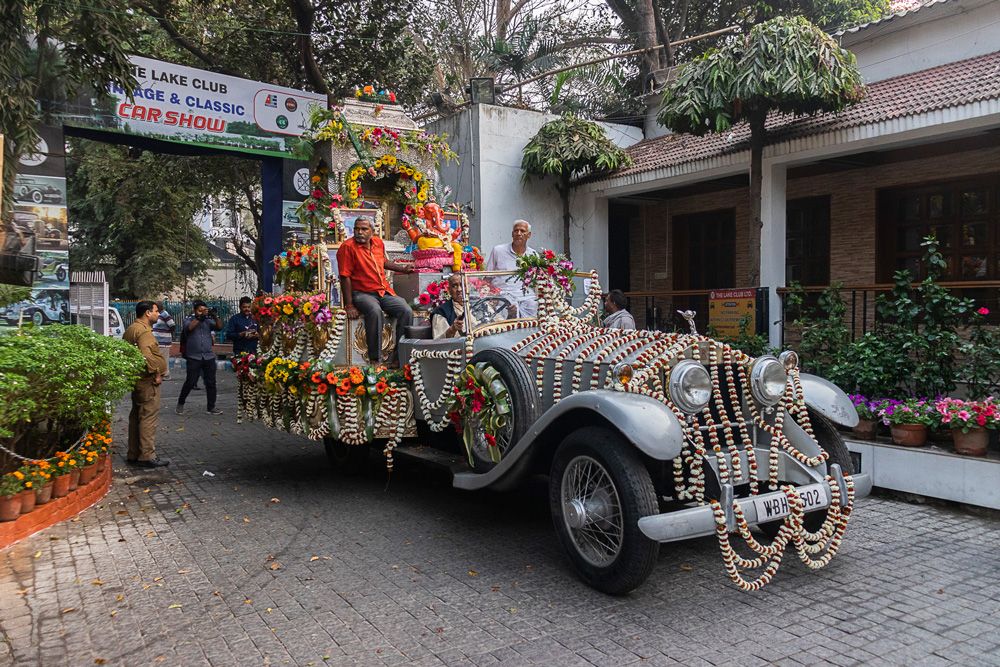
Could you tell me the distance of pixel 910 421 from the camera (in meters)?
6.35

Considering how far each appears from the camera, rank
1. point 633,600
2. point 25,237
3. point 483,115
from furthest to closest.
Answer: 1. point 483,115
2. point 25,237
3. point 633,600

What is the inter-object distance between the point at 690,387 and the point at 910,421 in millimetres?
3222

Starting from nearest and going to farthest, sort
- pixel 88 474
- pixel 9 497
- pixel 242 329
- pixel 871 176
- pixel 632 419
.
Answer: pixel 632 419 → pixel 9 497 → pixel 88 474 → pixel 871 176 → pixel 242 329

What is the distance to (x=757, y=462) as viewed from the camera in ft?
14.4

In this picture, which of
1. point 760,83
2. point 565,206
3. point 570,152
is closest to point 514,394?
point 760,83

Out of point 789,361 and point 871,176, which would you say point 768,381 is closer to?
point 789,361

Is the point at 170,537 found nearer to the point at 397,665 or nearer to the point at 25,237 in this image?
the point at 25,237

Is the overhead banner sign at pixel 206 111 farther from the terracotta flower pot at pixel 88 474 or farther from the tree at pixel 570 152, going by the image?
the terracotta flower pot at pixel 88 474

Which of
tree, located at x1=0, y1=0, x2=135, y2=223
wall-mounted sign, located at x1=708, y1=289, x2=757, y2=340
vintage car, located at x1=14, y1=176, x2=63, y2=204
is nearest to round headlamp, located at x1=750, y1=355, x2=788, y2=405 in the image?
wall-mounted sign, located at x1=708, y1=289, x2=757, y2=340

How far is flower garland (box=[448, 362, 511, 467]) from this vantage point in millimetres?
4875

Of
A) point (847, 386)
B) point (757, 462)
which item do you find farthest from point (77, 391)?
point (847, 386)

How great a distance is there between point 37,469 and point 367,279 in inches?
110

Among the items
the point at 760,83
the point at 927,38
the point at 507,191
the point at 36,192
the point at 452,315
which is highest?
the point at 927,38

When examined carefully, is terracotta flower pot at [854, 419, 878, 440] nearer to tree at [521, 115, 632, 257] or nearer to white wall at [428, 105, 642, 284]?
tree at [521, 115, 632, 257]
